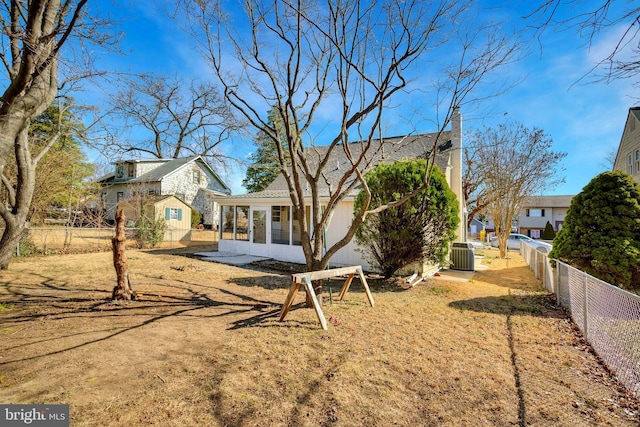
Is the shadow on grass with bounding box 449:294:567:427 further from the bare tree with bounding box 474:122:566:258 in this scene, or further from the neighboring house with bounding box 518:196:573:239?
the neighboring house with bounding box 518:196:573:239

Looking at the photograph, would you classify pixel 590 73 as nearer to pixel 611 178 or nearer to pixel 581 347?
pixel 581 347

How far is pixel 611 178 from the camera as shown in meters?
6.46

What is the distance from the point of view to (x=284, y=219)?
12.4 meters

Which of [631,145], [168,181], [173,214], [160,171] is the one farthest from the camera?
[160,171]

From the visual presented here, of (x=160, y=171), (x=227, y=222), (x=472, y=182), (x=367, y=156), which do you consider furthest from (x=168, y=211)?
(x=472, y=182)

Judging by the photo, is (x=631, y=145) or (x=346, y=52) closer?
(x=346, y=52)

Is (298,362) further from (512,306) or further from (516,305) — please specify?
(516,305)

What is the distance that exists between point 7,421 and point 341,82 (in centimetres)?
562

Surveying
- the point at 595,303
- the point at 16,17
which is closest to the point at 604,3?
the point at 595,303

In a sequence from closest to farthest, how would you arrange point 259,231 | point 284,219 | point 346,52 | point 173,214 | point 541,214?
point 346,52 < point 284,219 < point 259,231 < point 173,214 < point 541,214

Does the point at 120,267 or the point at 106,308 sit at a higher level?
the point at 120,267

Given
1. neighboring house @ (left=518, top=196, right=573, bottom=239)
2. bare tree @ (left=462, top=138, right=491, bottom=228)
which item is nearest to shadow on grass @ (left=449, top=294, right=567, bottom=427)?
bare tree @ (left=462, top=138, right=491, bottom=228)

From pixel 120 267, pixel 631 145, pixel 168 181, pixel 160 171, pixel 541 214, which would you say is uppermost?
pixel 160 171

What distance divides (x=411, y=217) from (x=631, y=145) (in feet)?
61.2
